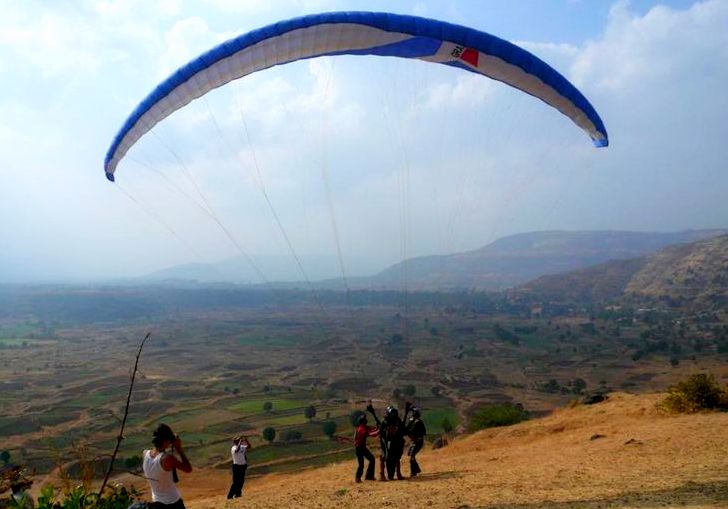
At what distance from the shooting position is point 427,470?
1286 centimetres

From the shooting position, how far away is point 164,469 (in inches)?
232

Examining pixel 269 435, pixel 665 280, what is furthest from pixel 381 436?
pixel 665 280

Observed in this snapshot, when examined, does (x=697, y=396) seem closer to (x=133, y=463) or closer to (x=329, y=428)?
(x=329, y=428)

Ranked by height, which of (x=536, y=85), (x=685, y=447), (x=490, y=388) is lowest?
(x=490, y=388)

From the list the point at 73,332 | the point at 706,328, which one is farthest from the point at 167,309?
the point at 706,328

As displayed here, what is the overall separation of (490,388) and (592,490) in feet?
181

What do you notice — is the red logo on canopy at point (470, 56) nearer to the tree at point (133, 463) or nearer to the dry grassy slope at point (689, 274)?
the tree at point (133, 463)

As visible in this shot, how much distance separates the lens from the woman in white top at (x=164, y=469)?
19.3 ft

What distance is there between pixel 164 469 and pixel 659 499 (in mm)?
6715

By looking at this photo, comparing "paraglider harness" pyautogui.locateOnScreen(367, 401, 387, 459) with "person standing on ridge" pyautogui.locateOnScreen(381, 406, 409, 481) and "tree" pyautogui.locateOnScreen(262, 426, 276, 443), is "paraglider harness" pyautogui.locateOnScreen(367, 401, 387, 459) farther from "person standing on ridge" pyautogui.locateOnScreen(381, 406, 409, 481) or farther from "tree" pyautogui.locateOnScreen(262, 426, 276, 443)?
"tree" pyautogui.locateOnScreen(262, 426, 276, 443)

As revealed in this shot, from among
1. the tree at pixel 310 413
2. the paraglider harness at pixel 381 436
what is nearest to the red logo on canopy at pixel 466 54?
the paraglider harness at pixel 381 436

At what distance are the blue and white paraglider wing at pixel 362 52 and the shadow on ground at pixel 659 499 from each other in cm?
766

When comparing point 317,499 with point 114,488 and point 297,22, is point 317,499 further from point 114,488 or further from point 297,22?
point 297,22

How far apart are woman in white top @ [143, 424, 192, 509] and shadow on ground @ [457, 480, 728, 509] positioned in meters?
4.50
